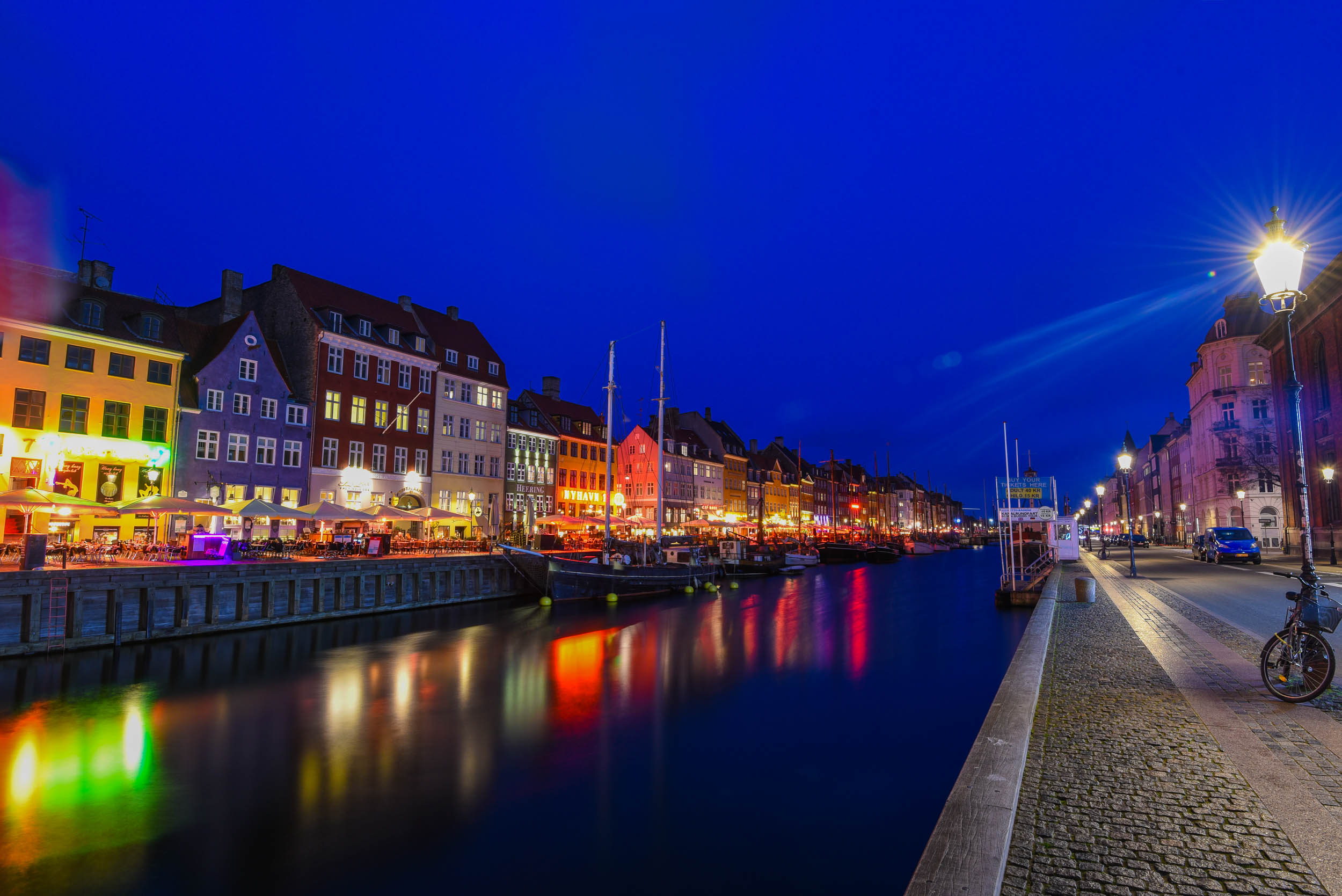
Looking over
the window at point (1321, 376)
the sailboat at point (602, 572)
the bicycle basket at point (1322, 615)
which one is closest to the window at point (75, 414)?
the sailboat at point (602, 572)

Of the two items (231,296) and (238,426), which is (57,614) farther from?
(231,296)

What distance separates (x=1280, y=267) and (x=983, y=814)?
29.0 feet

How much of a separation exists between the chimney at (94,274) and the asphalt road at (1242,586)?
4997 cm

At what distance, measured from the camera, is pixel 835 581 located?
54844 millimetres

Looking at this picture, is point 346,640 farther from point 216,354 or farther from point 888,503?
point 888,503

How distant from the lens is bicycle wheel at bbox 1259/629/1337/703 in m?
9.18

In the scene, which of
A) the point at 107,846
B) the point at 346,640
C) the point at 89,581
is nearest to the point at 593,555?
the point at 346,640

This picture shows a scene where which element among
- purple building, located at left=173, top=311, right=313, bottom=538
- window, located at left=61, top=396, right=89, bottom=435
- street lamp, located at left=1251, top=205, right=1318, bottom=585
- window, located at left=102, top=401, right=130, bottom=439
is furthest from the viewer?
purple building, located at left=173, top=311, right=313, bottom=538

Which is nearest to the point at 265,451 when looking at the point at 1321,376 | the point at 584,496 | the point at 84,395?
the point at 84,395

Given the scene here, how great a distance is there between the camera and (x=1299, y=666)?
9492 millimetres

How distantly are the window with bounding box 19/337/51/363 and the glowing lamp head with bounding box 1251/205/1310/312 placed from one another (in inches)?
1660

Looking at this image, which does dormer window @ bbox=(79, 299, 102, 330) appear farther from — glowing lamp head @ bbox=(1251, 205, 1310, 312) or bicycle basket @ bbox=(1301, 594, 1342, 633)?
bicycle basket @ bbox=(1301, 594, 1342, 633)

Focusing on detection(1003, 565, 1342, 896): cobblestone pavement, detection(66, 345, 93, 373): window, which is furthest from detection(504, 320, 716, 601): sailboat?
detection(1003, 565, 1342, 896): cobblestone pavement

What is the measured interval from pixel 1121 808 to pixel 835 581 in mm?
49792
